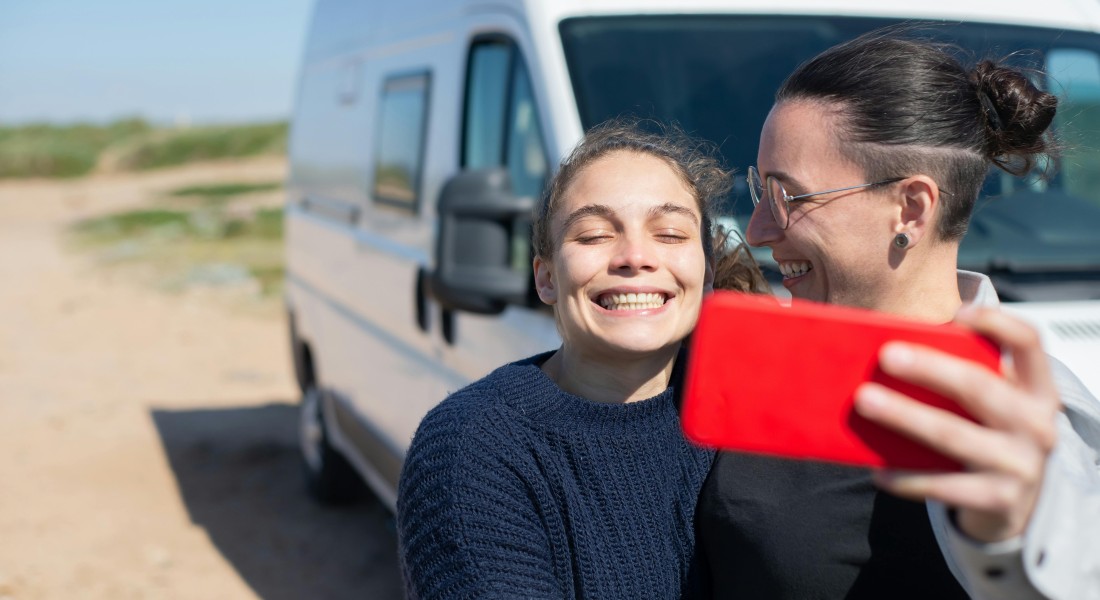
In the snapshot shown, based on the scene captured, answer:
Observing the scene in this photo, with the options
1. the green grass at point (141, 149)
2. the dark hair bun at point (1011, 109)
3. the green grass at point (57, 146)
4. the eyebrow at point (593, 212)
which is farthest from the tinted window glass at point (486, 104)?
the green grass at point (57, 146)

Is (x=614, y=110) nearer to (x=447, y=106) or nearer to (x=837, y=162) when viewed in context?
(x=447, y=106)

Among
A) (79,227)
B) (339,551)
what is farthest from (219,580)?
(79,227)

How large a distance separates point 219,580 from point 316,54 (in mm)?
2857

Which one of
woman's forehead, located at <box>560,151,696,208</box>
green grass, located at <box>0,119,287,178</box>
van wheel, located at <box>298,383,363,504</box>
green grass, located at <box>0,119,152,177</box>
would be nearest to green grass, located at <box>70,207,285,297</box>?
van wheel, located at <box>298,383,363,504</box>

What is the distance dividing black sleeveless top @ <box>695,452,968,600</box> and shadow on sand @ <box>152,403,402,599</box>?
3.82 m

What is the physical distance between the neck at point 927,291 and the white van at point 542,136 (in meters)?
0.62

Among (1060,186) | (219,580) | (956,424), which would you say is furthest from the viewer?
(219,580)

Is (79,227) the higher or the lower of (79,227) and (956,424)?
the lower

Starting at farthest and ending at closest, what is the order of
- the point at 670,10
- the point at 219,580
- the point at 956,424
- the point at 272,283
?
the point at 272,283, the point at 219,580, the point at 670,10, the point at 956,424

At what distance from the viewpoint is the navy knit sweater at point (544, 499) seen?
5.30ft

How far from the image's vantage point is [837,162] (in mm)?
1627

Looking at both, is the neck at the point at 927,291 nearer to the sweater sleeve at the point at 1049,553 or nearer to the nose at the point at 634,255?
the nose at the point at 634,255

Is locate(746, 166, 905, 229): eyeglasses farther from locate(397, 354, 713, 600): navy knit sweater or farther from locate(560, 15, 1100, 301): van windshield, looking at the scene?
locate(560, 15, 1100, 301): van windshield

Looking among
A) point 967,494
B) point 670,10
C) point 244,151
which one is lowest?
point 244,151
